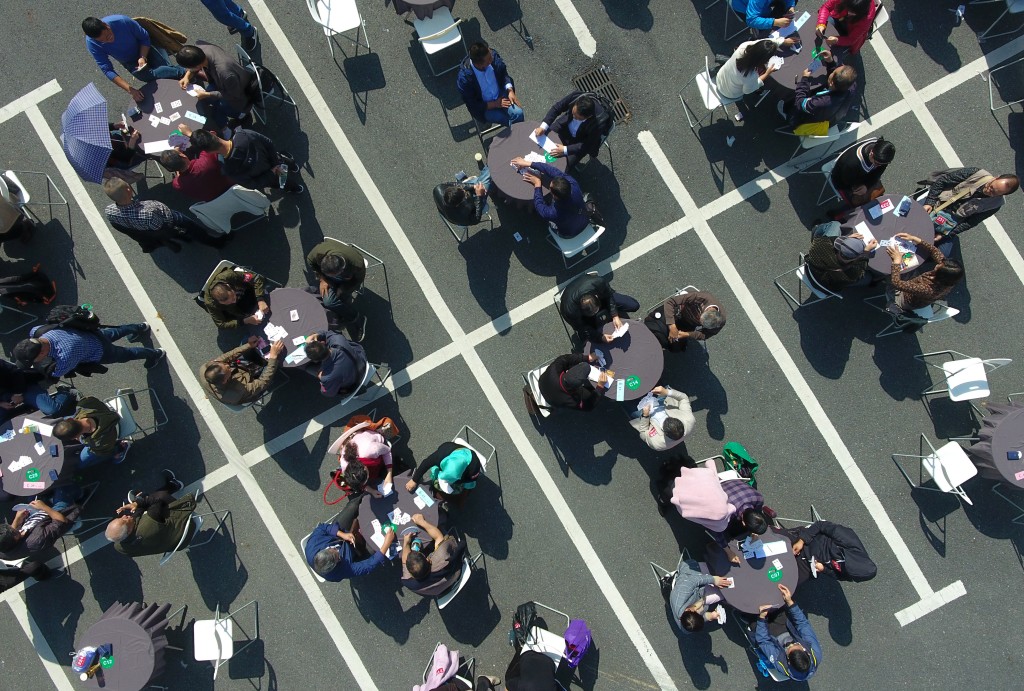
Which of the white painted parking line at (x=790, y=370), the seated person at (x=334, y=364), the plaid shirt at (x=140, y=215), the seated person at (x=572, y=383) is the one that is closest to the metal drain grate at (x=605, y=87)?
the white painted parking line at (x=790, y=370)

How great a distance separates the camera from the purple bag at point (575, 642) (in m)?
6.46

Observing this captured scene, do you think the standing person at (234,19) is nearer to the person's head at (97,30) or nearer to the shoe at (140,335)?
the person's head at (97,30)

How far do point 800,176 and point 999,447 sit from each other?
4.23 m

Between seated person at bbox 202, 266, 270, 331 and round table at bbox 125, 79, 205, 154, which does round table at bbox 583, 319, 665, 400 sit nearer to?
seated person at bbox 202, 266, 270, 331

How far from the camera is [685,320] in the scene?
6.27 m

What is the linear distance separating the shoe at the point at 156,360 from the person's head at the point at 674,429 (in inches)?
264

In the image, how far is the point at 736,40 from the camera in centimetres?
734

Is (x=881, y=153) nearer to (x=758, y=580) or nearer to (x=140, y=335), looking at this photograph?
(x=758, y=580)

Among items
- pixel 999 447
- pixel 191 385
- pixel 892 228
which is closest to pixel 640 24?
pixel 892 228

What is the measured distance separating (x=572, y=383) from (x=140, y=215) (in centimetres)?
550

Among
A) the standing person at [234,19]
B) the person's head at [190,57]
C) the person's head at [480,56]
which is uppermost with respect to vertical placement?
the standing person at [234,19]

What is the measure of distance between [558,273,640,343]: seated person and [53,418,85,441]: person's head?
578 cm

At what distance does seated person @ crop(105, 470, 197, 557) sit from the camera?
6.11 metres

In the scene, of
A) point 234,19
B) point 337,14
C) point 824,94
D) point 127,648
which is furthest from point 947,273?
point 127,648
